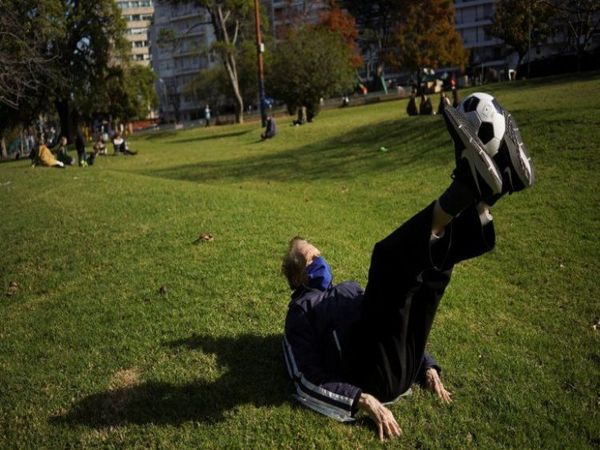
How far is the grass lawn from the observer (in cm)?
372

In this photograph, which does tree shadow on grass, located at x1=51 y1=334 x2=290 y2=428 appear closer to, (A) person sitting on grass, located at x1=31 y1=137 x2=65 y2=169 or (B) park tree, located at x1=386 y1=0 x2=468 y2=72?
(A) person sitting on grass, located at x1=31 y1=137 x2=65 y2=169

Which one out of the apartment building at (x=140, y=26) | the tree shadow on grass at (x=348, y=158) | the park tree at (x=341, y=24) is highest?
the apartment building at (x=140, y=26)

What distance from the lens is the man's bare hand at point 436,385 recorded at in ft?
12.8

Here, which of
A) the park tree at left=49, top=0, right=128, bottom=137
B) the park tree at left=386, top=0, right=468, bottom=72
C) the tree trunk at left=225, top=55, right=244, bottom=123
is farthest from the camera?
the tree trunk at left=225, top=55, right=244, bottom=123

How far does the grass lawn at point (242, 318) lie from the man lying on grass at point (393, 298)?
0.94 feet

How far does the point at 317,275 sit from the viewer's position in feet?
13.2

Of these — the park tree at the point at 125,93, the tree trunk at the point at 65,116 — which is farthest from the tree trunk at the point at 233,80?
the tree trunk at the point at 65,116

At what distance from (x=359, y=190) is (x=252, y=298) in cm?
703

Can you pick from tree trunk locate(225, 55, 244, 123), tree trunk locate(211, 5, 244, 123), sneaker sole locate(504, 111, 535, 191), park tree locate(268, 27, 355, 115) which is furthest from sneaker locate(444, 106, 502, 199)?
tree trunk locate(225, 55, 244, 123)

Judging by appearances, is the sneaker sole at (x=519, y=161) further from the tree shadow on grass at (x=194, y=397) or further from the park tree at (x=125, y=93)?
the park tree at (x=125, y=93)

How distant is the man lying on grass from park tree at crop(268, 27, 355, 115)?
28.7 metres

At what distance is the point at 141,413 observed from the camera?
3.90 meters

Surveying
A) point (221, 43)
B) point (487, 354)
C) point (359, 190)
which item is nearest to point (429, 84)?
point (221, 43)

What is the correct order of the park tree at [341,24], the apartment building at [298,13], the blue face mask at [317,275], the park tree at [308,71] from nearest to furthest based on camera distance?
the blue face mask at [317,275]
the park tree at [308,71]
the park tree at [341,24]
the apartment building at [298,13]
